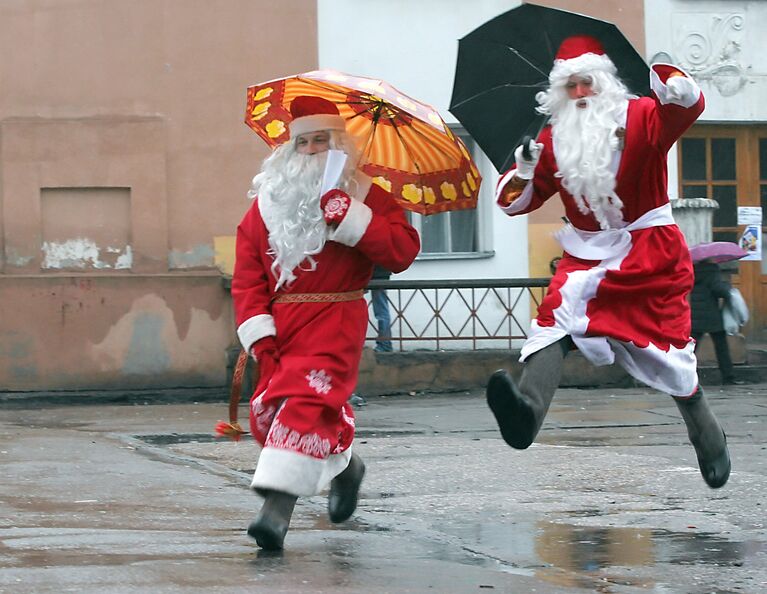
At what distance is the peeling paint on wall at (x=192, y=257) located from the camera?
15.1 metres

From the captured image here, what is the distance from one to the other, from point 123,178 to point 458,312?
352cm

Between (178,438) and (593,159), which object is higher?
(593,159)

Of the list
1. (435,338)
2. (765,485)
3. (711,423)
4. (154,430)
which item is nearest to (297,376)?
(711,423)

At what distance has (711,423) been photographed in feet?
20.4

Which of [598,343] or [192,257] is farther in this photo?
[192,257]

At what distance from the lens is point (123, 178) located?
14.9 meters

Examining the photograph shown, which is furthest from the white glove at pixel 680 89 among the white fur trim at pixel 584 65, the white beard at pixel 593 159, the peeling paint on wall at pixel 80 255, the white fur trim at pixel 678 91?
the peeling paint on wall at pixel 80 255

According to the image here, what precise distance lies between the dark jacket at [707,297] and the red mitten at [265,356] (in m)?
8.66

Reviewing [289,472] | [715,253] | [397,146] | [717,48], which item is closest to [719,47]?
[717,48]

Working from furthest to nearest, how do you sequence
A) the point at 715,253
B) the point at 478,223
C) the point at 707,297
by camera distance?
the point at 478,223
the point at 707,297
the point at 715,253

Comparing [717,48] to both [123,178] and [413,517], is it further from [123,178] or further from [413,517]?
[413,517]

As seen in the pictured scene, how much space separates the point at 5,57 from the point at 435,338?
4868mm

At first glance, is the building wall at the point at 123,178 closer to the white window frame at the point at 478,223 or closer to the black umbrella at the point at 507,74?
the white window frame at the point at 478,223

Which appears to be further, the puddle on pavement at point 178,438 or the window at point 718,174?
the window at point 718,174
